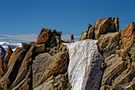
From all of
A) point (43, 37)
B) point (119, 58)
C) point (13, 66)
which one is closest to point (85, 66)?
point (119, 58)

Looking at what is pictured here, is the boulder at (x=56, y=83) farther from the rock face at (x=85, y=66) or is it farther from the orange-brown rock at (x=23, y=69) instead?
the orange-brown rock at (x=23, y=69)

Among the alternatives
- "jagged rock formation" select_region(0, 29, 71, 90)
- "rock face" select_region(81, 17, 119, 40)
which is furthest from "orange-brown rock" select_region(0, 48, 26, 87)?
"rock face" select_region(81, 17, 119, 40)

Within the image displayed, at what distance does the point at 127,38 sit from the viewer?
2312 inches

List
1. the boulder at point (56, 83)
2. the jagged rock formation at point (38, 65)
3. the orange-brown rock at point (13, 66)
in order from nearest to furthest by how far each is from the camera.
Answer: the boulder at point (56, 83) < the jagged rock formation at point (38, 65) < the orange-brown rock at point (13, 66)

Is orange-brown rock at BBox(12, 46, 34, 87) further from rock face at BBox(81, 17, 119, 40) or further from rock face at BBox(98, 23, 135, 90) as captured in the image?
rock face at BBox(98, 23, 135, 90)

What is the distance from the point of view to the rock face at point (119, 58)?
5503cm

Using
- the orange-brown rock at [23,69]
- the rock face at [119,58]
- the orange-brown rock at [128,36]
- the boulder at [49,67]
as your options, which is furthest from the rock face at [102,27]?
the orange-brown rock at [23,69]

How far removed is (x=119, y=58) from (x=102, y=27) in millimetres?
8455

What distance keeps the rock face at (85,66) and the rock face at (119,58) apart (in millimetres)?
1128

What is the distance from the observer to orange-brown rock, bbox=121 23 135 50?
57875 mm

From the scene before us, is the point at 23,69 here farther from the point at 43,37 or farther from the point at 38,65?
the point at 43,37

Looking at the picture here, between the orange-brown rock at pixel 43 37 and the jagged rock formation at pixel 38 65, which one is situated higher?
the orange-brown rock at pixel 43 37

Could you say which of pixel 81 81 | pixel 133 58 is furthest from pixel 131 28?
pixel 81 81

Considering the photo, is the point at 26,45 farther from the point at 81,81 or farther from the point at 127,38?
the point at 127,38
